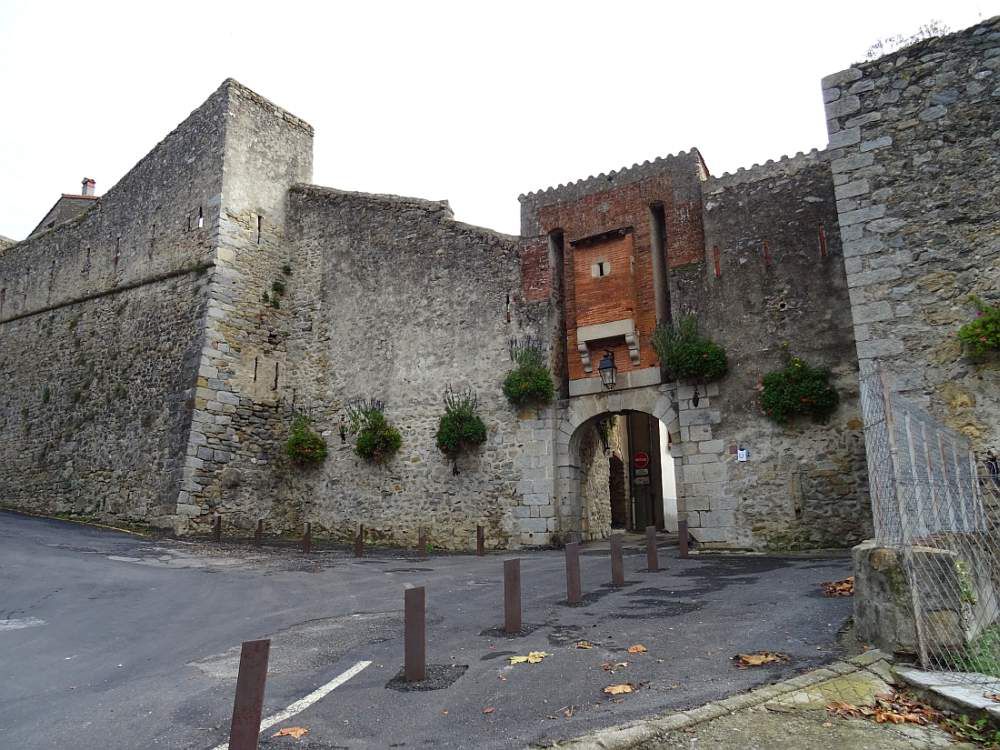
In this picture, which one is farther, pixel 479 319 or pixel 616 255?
pixel 479 319

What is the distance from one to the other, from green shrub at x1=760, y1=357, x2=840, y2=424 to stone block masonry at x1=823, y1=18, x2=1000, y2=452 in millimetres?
3117

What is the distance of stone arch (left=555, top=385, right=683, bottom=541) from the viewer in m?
14.2

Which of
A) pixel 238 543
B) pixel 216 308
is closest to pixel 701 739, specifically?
pixel 238 543

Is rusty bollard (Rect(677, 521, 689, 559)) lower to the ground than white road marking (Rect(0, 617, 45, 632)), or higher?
higher

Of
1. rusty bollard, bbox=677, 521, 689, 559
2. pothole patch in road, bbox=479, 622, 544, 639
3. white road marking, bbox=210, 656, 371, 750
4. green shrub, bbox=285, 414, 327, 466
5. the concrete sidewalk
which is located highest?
green shrub, bbox=285, 414, 327, 466

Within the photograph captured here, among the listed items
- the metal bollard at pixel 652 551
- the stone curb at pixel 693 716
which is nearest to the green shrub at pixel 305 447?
the metal bollard at pixel 652 551

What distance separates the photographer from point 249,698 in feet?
10.8

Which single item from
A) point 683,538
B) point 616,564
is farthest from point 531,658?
point 683,538

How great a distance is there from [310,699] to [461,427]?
34.5ft

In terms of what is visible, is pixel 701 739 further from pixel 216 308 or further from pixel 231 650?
pixel 216 308

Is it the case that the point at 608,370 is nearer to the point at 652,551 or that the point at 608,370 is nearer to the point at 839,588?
the point at 652,551

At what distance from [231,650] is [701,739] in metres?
4.22

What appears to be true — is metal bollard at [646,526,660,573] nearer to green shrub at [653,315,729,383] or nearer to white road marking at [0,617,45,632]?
green shrub at [653,315,729,383]

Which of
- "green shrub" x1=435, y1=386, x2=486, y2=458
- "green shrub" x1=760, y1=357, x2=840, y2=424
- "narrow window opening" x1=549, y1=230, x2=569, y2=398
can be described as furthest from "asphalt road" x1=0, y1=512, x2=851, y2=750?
"narrow window opening" x1=549, y1=230, x2=569, y2=398
